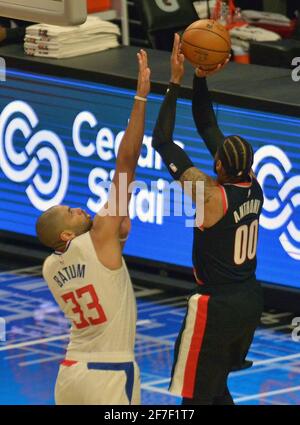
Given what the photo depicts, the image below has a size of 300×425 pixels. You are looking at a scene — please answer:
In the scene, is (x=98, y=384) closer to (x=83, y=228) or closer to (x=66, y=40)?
(x=83, y=228)

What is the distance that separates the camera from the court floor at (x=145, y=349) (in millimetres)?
10523

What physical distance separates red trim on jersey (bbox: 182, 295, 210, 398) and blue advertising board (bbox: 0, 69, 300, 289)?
8.89 feet

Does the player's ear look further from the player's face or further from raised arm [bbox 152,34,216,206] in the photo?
raised arm [bbox 152,34,216,206]

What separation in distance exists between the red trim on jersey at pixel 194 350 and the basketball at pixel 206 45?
5.26 feet

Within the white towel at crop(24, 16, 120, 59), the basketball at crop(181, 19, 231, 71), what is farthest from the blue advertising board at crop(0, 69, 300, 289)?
the basketball at crop(181, 19, 231, 71)

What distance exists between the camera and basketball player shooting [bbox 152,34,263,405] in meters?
9.05

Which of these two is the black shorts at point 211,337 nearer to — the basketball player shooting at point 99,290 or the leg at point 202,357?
the leg at point 202,357

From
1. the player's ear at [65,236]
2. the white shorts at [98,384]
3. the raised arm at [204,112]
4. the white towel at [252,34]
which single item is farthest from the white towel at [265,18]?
the white shorts at [98,384]

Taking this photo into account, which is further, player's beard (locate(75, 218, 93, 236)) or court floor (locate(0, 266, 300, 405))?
court floor (locate(0, 266, 300, 405))

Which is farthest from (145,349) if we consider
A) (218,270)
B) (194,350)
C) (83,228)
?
(83,228)

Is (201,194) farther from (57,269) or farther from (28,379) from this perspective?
(28,379)

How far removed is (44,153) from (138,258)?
138 centimetres

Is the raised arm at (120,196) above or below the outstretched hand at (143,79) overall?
below

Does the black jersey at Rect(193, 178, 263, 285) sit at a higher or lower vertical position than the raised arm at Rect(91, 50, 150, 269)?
lower
